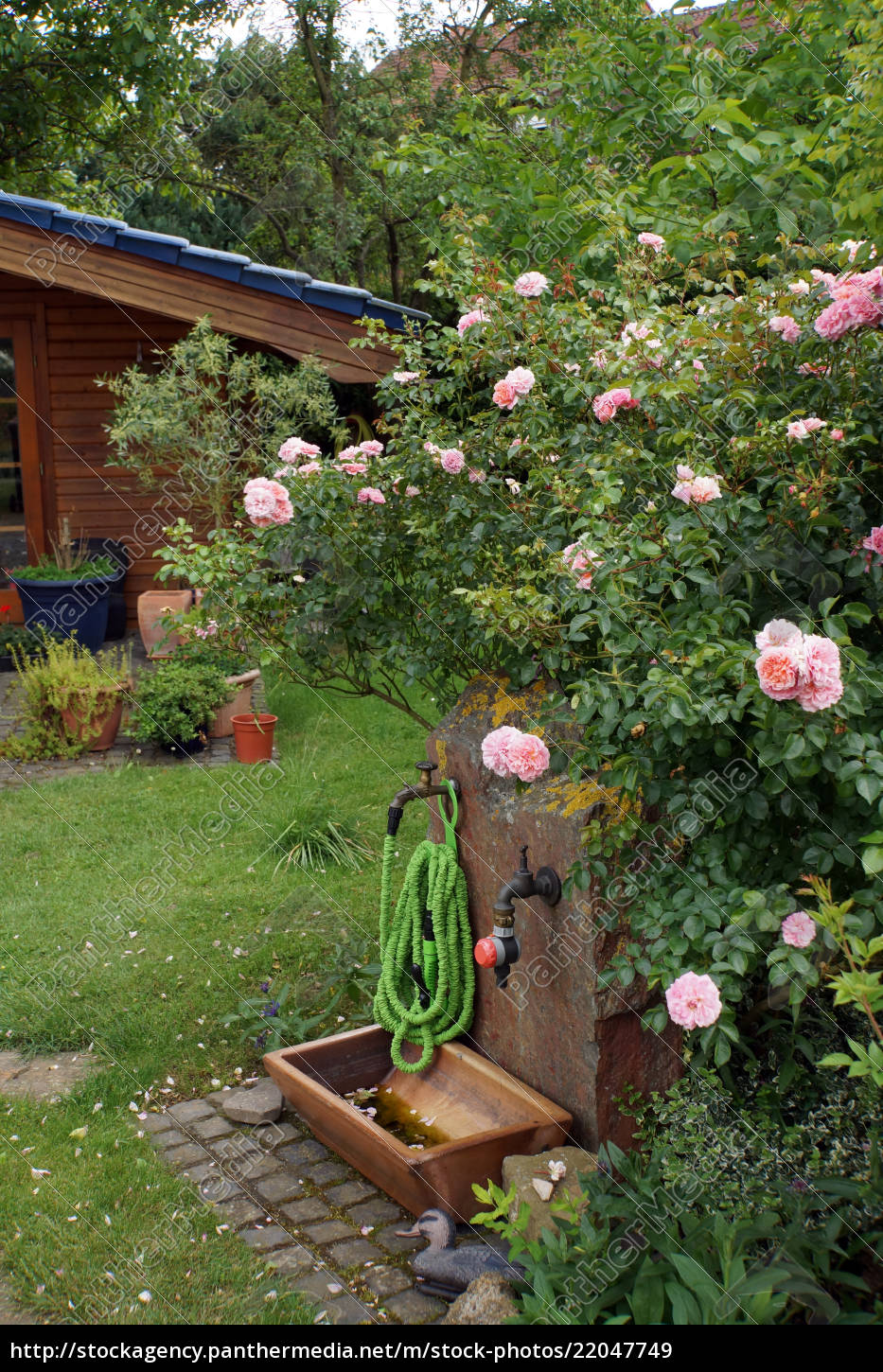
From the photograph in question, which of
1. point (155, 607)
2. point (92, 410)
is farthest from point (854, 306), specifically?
point (92, 410)

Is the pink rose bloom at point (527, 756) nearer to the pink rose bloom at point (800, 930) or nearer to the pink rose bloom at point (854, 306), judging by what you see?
the pink rose bloom at point (800, 930)

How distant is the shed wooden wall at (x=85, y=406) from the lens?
9.76 metres

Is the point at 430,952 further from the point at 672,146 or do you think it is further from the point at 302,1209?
the point at 672,146

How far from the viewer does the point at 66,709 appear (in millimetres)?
6742

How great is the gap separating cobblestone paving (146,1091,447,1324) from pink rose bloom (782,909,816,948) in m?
1.28

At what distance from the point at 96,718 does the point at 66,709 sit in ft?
Answer: 0.60

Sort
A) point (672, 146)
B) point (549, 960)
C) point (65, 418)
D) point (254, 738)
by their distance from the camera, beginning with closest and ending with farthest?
point (549, 960)
point (672, 146)
point (254, 738)
point (65, 418)

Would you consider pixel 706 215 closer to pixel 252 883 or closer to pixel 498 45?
pixel 252 883

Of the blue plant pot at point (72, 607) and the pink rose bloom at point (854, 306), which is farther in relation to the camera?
the blue plant pot at point (72, 607)

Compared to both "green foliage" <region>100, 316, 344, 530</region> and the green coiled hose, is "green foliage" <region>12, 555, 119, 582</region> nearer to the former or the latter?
"green foliage" <region>100, 316, 344, 530</region>

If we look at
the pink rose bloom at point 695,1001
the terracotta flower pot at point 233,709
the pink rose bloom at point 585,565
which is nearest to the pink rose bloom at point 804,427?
the pink rose bloom at point 585,565

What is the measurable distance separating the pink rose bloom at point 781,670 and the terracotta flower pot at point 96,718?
5.48m

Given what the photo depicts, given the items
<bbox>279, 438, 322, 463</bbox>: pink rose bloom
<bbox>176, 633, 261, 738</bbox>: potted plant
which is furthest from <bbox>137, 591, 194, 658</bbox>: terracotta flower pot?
<bbox>279, 438, 322, 463</bbox>: pink rose bloom

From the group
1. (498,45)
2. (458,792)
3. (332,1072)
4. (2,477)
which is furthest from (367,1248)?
(498,45)
